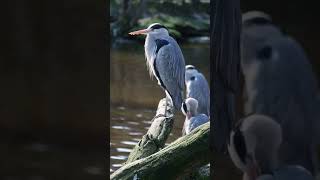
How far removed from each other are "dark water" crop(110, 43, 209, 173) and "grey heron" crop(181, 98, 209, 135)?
1.81 ft

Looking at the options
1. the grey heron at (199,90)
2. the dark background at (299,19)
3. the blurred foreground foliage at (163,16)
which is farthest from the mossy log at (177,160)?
the blurred foreground foliage at (163,16)

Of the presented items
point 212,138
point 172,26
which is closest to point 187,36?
point 172,26

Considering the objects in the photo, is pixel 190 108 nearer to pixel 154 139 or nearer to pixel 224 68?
pixel 154 139

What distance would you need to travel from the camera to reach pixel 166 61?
3734mm

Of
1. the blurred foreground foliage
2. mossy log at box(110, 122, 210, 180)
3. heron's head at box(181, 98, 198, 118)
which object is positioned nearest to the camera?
mossy log at box(110, 122, 210, 180)

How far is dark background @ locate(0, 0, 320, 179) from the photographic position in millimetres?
1434

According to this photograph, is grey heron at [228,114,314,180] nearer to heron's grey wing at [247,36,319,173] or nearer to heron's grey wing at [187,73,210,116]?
heron's grey wing at [247,36,319,173]

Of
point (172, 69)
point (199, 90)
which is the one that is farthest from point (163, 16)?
point (172, 69)

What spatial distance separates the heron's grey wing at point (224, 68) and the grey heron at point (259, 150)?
3cm
